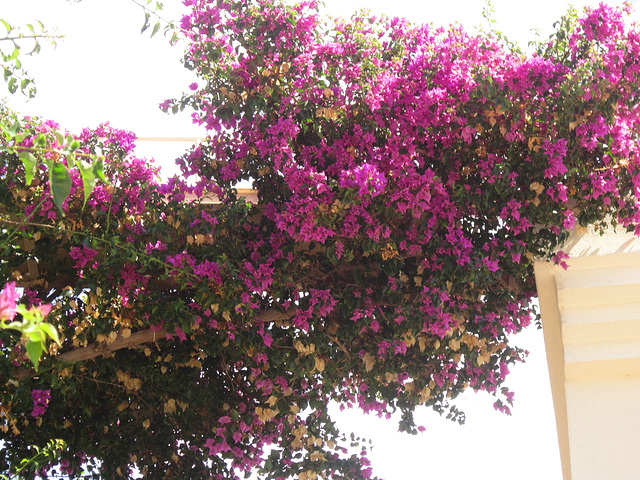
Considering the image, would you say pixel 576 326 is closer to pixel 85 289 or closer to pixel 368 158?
pixel 368 158

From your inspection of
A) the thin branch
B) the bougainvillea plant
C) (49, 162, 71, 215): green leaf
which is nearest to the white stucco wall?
the bougainvillea plant

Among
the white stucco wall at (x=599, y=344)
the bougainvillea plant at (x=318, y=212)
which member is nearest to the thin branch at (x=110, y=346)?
the bougainvillea plant at (x=318, y=212)

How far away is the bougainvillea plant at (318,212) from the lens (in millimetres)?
2771

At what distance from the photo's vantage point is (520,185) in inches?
113

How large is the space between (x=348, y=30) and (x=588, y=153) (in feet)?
3.39

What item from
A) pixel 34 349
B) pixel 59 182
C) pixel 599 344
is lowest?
pixel 34 349

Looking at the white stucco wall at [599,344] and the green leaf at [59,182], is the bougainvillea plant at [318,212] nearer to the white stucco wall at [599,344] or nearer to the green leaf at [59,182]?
the white stucco wall at [599,344]

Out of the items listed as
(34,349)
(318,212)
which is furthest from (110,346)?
(34,349)


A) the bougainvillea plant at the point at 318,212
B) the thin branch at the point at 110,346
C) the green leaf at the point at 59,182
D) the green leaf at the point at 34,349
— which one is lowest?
the green leaf at the point at 34,349

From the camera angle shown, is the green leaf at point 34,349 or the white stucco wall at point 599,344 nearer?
the green leaf at point 34,349

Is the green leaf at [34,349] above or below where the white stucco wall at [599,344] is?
below

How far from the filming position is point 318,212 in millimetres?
2738

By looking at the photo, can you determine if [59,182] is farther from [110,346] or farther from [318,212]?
[110,346]

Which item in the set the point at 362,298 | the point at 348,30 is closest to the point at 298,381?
the point at 362,298
